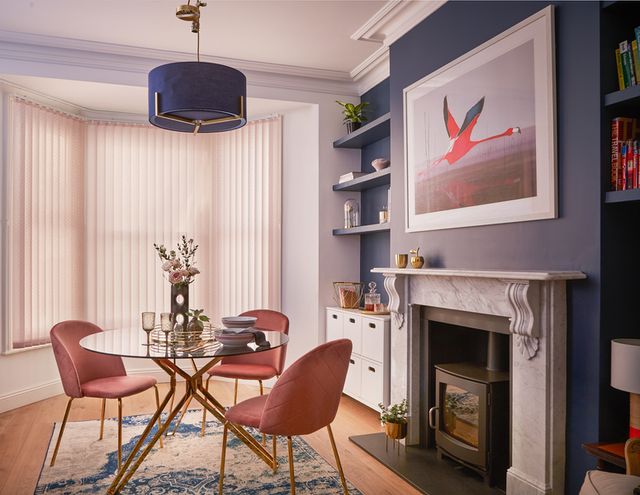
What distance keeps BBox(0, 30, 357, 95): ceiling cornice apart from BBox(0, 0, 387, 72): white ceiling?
84 millimetres

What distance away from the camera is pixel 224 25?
4051 mm

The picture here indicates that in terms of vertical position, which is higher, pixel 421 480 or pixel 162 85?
pixel 162 85

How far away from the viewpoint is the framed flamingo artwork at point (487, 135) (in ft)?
8.51

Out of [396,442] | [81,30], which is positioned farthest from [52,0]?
[396,442]

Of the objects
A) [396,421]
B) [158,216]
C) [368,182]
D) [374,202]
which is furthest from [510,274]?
[158,216]

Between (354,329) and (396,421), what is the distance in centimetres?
106

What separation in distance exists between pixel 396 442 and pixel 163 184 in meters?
3.41

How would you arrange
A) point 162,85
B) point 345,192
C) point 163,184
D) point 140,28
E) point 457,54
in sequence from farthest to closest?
point 163,184 < point 345,192 < point 140,28 < point 457,54 < point 162,85

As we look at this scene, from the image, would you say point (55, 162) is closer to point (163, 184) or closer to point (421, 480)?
point (163, 184)

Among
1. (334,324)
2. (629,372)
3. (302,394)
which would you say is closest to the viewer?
(629,372)

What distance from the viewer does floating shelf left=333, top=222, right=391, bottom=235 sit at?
14.1ft

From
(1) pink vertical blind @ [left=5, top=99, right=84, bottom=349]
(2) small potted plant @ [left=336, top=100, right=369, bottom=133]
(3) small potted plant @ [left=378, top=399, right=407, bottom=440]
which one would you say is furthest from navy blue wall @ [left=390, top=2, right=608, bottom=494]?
(1) pink vertical blind @ [left=5, top=99, right=84, bottom=349]

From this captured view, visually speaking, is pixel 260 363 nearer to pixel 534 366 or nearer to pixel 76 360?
pixel 76 360

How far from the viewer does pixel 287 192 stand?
5.37 m
